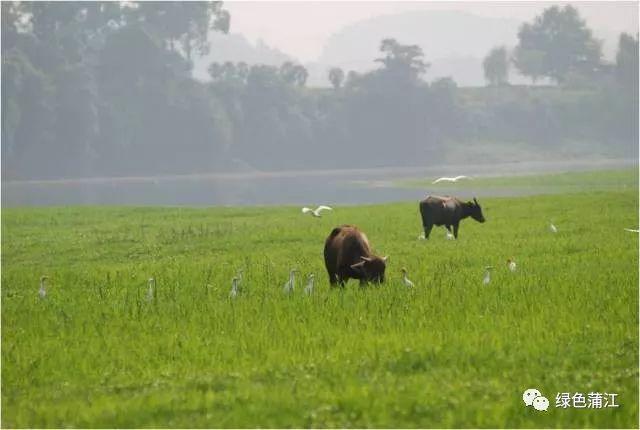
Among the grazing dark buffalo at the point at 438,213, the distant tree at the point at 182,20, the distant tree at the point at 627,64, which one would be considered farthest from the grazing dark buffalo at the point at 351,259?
the distant tree at the point at 627,64

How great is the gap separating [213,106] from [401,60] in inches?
1318

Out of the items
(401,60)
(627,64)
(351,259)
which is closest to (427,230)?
(351,259)

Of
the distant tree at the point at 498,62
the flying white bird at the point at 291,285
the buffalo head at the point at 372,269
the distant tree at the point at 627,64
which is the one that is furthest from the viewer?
the distant tree at the point at 498,62

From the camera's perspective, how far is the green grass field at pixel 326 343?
942 cm

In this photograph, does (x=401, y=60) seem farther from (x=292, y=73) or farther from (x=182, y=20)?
(x=182, y=20)

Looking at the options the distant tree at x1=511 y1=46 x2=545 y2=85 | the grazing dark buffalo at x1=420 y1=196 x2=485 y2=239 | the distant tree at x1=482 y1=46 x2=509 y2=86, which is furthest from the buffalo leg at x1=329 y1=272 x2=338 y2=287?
the distant tree at x1=482 y1=46 x2=509 y2=86

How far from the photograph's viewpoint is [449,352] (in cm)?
1107

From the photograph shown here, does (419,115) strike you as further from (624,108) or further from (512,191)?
(512,191)

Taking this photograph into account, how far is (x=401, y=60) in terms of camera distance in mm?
150250

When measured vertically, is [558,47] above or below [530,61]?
above

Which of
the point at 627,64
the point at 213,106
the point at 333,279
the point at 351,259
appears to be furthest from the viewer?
the point at 627,64

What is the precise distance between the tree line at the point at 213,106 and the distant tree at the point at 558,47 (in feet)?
9.99

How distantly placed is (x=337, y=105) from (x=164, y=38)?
30.0 m

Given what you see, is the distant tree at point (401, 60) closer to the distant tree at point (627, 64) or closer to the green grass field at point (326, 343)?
the distant tree at point (627, 64)
